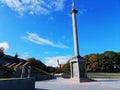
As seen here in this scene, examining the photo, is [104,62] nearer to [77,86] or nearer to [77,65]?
[77,65]

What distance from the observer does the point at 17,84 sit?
12711mm

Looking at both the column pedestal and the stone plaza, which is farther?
the column pedestal

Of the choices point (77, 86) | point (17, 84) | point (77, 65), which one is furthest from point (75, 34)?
point (17, 84)

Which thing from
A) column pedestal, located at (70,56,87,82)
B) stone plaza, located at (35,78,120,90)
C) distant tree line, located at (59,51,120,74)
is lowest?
stone plaza, located at (35,78,120,90)

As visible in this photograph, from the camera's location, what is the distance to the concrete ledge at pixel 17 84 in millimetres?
10998

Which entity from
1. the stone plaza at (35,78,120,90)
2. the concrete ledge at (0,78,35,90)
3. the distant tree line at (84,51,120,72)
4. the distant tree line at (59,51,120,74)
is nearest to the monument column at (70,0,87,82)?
the stone plaza at (35,78,120,90)

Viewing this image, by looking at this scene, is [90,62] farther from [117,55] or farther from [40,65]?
[40,65]

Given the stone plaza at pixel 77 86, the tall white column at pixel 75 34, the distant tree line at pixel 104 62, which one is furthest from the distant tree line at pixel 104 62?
the stone plaza at pixel 77 86

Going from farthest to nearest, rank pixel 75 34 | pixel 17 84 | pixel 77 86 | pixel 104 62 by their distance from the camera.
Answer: pixel 104 62 → pixel 75 34 → pixel 77 86 → pixel 17 84

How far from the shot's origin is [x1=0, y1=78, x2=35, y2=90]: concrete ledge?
1100 cm

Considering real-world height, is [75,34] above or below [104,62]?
above

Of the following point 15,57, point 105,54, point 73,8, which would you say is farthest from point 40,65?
point 73,8

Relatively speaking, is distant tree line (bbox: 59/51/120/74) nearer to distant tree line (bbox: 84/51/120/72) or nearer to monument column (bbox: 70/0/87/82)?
distant tree line (bbox: 84/51/120/72)

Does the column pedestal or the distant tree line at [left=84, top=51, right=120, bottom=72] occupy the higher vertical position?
the distant tree line at [left=84, top=51, right=120, bottom=72]
